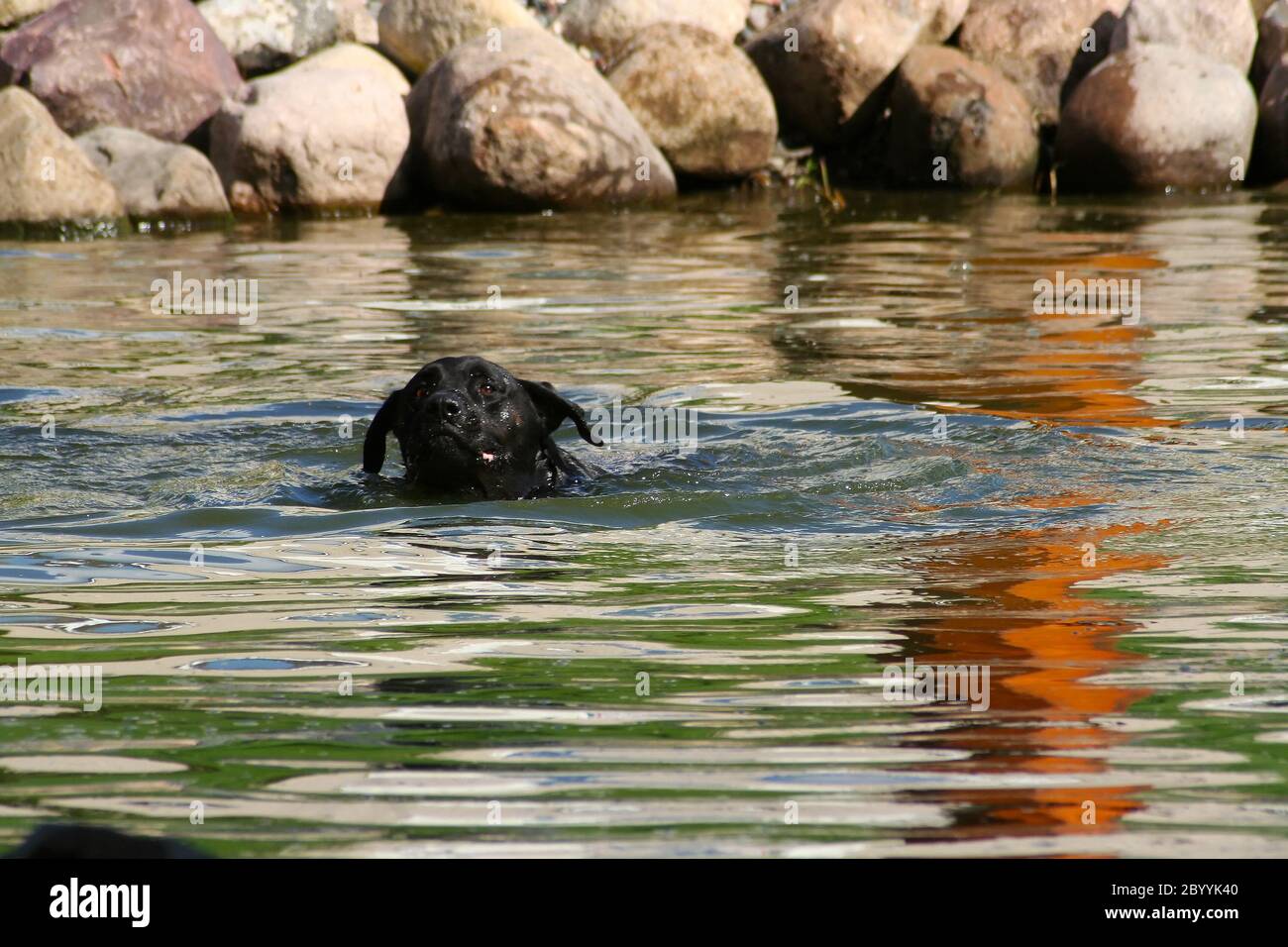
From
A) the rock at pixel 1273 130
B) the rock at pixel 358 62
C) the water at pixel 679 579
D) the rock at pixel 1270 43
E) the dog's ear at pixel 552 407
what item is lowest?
the water at pixel 679 579

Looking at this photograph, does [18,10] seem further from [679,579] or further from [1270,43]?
[679,579]

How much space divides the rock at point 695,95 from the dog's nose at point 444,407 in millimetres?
13379

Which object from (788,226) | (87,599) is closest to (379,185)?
(788,226)

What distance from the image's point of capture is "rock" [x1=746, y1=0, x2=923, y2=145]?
829 inches

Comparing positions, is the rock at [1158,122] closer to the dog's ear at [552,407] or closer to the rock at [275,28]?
the rock at [275,28]

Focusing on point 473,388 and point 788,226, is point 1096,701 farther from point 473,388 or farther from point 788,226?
point 788,226

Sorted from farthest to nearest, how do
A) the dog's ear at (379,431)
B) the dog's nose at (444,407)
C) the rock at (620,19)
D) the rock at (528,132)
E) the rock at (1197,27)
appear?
A: the rock at (620,19)
the rock at (1197,27)
the rock at (528,132)
the dog's ear at (379,431)
the dog's nose at (444,407)

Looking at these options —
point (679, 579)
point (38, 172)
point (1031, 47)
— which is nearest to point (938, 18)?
point (1031, 47)

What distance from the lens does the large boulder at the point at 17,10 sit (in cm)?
2069

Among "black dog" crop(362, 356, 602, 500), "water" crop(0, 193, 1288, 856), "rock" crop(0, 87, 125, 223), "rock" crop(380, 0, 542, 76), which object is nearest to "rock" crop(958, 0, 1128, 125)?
"rock" crop(380, 0, 542, 76)

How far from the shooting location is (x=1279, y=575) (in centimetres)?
572

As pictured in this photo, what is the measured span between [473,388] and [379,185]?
12.2 metres

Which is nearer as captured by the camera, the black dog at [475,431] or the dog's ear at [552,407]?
the black dog at [475,431]

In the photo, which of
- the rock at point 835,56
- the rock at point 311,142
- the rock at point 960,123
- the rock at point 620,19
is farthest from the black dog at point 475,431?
the rock at point 620,19
